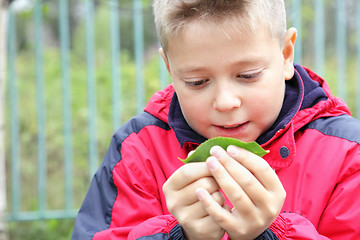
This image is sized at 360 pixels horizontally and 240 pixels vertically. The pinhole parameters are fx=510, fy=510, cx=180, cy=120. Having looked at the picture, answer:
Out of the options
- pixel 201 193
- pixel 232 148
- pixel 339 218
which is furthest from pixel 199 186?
pixel 339 218

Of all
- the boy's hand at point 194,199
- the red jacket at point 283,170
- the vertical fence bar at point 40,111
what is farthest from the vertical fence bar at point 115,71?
the boy's hand at point 194,199

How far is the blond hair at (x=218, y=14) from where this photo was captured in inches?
61.2

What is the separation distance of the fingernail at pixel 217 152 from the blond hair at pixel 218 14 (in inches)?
15.8

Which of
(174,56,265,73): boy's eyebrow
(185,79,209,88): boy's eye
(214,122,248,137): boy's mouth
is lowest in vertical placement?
(214,122,248,137): boy's mouth

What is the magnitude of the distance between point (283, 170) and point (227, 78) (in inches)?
16.2

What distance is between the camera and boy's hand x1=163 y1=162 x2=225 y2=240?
138cm

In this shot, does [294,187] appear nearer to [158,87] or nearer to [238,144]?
[238,144]

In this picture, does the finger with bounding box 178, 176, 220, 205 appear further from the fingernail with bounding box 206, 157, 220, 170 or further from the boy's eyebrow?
the boy's eyebrow

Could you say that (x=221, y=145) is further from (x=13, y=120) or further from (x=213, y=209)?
(x=13, y=120)

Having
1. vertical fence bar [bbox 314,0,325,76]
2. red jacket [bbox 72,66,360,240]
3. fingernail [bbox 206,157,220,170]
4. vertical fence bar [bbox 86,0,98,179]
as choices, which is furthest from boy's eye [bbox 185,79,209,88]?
vertical fence bar [bbox 314,0,325,76]

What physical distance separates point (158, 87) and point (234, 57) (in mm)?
3318

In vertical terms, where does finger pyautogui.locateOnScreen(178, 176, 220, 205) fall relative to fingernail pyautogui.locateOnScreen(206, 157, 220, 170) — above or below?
below

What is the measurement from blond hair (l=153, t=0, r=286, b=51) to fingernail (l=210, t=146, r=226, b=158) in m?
0.40

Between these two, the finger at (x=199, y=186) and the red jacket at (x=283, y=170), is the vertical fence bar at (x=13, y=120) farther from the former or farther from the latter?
the finger at (x=199, y=186)
